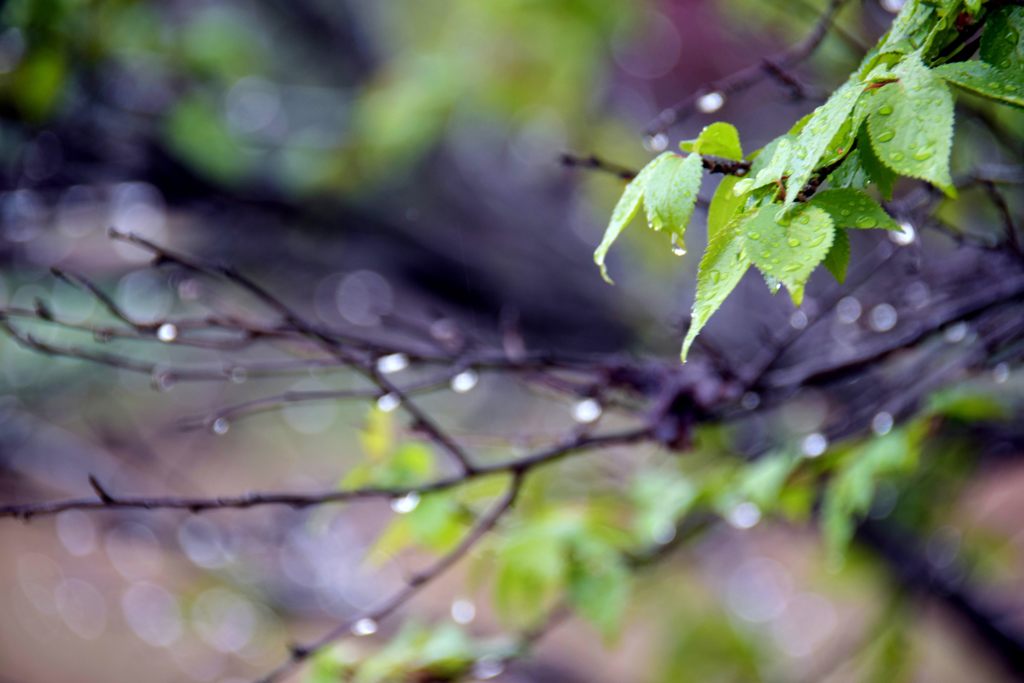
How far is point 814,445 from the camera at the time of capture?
46.8 inches

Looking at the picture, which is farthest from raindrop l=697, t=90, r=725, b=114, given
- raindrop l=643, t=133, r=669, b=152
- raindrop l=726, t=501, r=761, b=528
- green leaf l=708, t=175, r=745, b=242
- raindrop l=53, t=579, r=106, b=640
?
raindrop l=53, t=579, r=106, b=640

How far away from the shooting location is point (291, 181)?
2.26m

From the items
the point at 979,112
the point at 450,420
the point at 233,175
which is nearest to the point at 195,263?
the point at 979,112

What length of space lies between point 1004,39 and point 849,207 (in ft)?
0.52

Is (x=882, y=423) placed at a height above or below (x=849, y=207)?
above

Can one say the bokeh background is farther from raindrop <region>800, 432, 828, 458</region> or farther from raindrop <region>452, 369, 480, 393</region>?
raindrop <region>452, 369, 480, 393</region>

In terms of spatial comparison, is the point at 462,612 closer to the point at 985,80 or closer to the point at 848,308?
the point at 848,308

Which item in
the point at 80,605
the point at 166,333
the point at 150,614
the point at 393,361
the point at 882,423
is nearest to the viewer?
the point at 166,333

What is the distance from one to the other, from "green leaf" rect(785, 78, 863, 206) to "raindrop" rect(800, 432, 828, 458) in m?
0.68

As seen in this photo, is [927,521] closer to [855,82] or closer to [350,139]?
[855,82]

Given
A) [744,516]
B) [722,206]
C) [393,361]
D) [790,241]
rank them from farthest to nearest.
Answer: [744,516] → [393,361] → [722,206] → [790,241]

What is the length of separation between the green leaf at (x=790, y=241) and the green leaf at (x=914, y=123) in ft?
0.19

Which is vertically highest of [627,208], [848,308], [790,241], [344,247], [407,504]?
[344,247]

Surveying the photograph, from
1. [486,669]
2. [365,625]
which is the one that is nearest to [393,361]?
[365,625]
